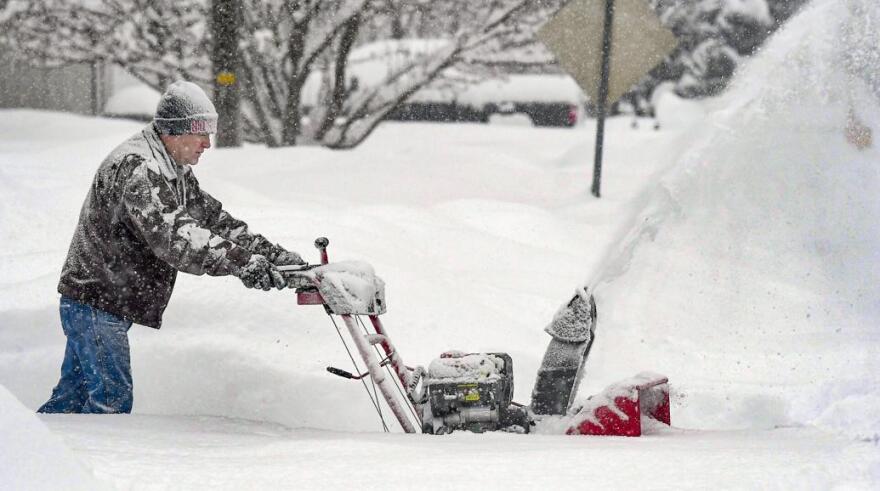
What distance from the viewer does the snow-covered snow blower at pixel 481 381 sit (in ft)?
11.7

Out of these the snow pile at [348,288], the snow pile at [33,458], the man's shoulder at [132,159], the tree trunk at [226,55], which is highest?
the tree trunk at [226,55]

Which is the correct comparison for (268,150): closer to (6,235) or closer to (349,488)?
(6,235)

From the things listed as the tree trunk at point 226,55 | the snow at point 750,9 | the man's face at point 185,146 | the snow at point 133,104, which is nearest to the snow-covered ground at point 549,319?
the man's face at point 185,146

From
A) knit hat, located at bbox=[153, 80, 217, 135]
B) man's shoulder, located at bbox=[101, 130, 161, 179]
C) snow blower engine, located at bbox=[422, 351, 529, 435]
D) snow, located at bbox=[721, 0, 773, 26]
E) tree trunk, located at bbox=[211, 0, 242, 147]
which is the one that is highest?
snow, located at bbox=[721, 0, 773, 26]

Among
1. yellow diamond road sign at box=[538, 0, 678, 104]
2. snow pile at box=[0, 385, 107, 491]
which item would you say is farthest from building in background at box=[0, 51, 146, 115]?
snow pile at box=[0, 385, 107, 491]

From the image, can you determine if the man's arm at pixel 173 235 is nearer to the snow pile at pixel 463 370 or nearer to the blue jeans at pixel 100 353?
the blue jeans at pixel 100 353

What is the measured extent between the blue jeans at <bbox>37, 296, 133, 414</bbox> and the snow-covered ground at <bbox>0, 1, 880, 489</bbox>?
13 cm

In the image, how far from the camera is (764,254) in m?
5.76

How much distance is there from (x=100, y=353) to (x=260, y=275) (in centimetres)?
82

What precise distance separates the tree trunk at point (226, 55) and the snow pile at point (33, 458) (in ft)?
28.0

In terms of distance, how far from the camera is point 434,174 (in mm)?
10523

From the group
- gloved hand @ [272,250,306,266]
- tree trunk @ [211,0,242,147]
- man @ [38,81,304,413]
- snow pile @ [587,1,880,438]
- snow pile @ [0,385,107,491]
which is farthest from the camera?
tree trunk @ [211,0,242,147]

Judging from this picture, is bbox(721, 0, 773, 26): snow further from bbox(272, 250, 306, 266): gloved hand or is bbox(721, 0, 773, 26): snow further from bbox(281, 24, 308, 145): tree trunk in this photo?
bbox(272, 250, 306, 266): gloved hand

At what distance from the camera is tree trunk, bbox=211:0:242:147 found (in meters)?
10.3
